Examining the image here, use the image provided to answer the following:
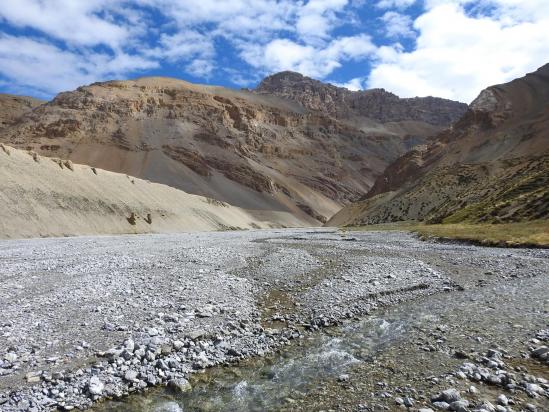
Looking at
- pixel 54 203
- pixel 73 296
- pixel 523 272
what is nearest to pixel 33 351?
pixel 73 296

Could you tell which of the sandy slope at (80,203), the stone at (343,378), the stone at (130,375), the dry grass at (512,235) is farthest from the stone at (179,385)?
the sandy slope at (80,203)

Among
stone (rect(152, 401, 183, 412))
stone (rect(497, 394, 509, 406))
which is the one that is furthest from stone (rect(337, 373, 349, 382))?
stone (rect(152, 401, 183, 412))

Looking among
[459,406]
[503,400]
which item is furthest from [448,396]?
[503,400]

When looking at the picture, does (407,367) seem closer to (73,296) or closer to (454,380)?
(454,380)

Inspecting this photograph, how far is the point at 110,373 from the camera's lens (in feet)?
33.3

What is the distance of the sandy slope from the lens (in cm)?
6319

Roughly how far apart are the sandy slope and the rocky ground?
4444cm

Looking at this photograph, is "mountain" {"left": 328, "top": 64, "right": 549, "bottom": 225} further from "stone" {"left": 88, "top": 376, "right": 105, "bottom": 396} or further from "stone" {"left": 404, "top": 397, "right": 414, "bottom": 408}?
"stone" {"left": 88, "top": 376, "right": 105, "bottom": 396}

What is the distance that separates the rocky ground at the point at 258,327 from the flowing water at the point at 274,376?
369 mm

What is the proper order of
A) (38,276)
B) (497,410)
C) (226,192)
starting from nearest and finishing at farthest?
(497,410)
(38,276)
(226,192)

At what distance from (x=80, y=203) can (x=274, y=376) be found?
72.5 m

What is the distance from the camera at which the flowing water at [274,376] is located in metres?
9.45

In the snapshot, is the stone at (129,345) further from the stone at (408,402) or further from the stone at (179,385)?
the stone at (408,402)

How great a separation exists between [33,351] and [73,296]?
18.2ft
